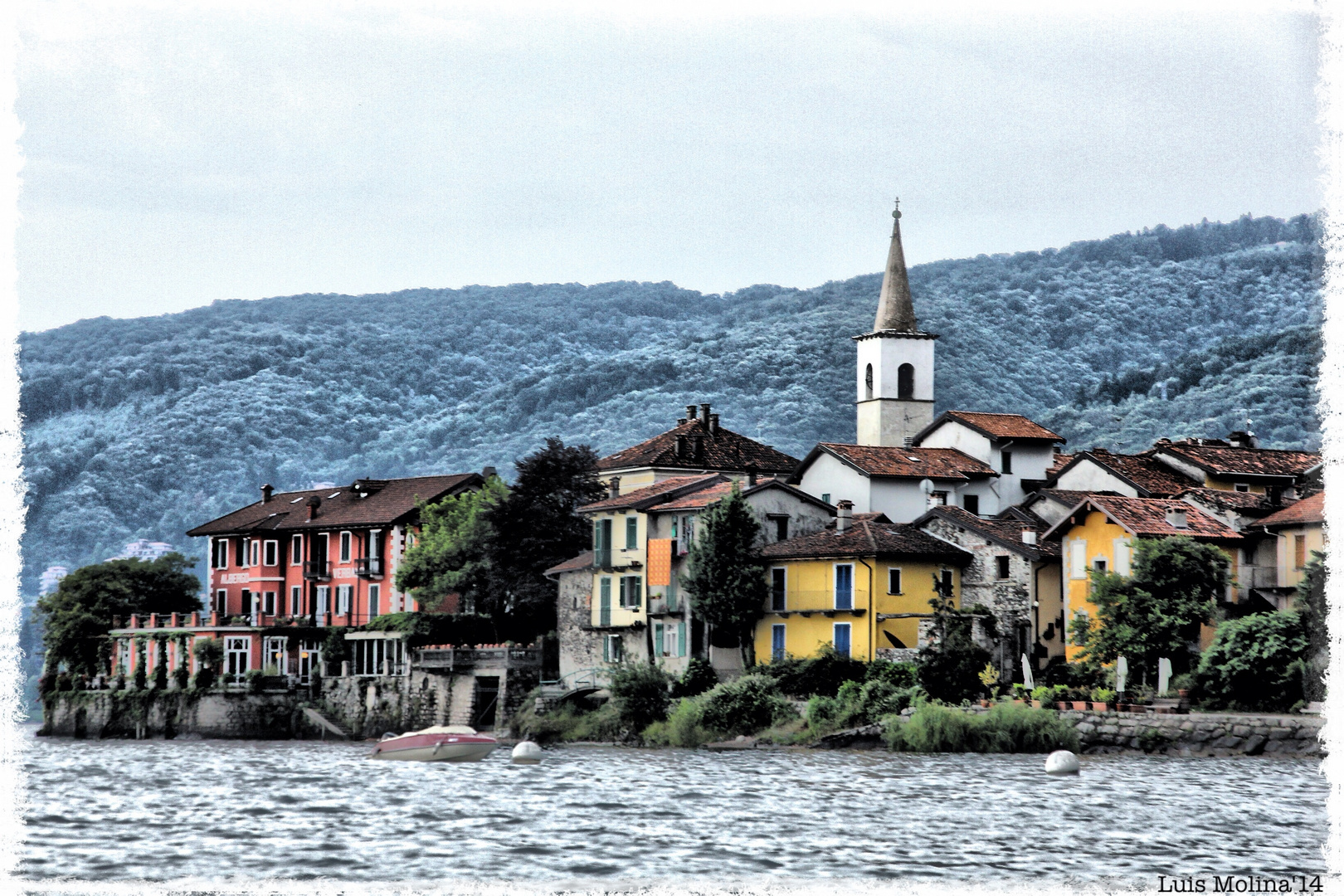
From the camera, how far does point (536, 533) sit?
79125mm

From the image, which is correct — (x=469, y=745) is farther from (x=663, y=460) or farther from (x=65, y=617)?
(x=65, y=617)

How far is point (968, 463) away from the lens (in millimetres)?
78188

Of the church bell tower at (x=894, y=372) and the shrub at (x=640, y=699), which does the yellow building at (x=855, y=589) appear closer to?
the shrub at (x=640, y=699)

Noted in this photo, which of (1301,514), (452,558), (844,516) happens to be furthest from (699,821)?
(452,558)

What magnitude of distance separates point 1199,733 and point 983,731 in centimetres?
656

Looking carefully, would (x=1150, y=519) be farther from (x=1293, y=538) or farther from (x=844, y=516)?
(x=844, y=516)

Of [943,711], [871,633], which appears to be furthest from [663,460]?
[943,711]

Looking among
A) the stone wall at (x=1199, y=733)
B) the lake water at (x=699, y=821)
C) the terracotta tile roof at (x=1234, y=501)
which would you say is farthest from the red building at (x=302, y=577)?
the stone wall at (x=1199, y=733)

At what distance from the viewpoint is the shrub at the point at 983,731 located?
5366 centimetres

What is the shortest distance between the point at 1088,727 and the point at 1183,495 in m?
16.2

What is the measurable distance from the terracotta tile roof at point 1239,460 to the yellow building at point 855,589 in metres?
11.5

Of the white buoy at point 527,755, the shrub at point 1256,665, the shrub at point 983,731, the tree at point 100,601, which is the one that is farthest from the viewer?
the tree at point 100,601

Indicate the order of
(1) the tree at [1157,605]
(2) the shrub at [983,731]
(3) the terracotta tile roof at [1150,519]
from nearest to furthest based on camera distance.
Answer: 1. (2) the shrub at [983,731]
2. (1) the tree at [1157,605]
3. (3) the terracotta tile roof at [1150,519]

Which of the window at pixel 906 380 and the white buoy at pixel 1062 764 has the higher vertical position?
the window at pixel 906 380
